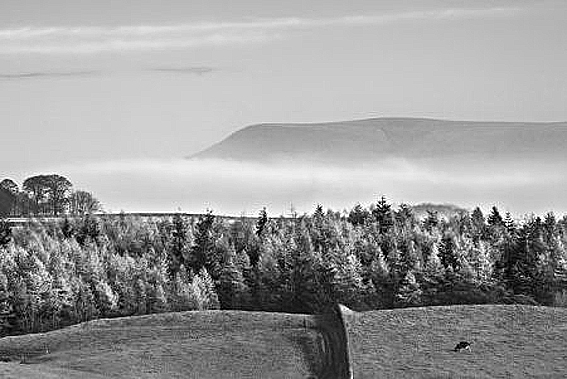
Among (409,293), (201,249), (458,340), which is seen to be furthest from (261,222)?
(458,340)

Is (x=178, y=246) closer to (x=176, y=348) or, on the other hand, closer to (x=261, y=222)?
(x=261, y=222)

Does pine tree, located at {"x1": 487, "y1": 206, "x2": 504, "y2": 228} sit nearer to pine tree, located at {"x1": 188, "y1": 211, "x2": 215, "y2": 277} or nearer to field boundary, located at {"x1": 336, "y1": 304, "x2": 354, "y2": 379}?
pine tree, located at {"x1": 188, "y1": 211, "x2": 215, "y2": 277}

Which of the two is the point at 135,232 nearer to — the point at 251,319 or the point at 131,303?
the point at 131,303

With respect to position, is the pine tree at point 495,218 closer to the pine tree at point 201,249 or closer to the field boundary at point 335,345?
the pine tree at point 201,249

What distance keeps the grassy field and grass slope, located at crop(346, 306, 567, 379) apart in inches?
3.1

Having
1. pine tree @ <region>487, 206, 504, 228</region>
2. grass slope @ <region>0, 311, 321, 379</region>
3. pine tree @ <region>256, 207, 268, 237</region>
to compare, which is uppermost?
pine tree @ <region>256, 207, 268, 237</region>

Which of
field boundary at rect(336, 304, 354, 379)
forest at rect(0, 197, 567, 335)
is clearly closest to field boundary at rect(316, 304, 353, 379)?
field boundary at rect(336, 304, 354, 379)

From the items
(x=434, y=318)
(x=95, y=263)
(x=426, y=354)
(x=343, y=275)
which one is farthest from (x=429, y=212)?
(x=426, y=354)

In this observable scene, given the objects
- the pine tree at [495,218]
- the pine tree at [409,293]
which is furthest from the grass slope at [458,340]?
the pine tree at [495,218]

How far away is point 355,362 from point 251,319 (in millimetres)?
18664

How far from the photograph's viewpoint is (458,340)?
91.9 metres

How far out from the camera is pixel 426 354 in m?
→ 87.6

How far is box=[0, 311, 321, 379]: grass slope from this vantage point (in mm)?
83000

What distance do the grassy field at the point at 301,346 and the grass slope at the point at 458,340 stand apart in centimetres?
8
